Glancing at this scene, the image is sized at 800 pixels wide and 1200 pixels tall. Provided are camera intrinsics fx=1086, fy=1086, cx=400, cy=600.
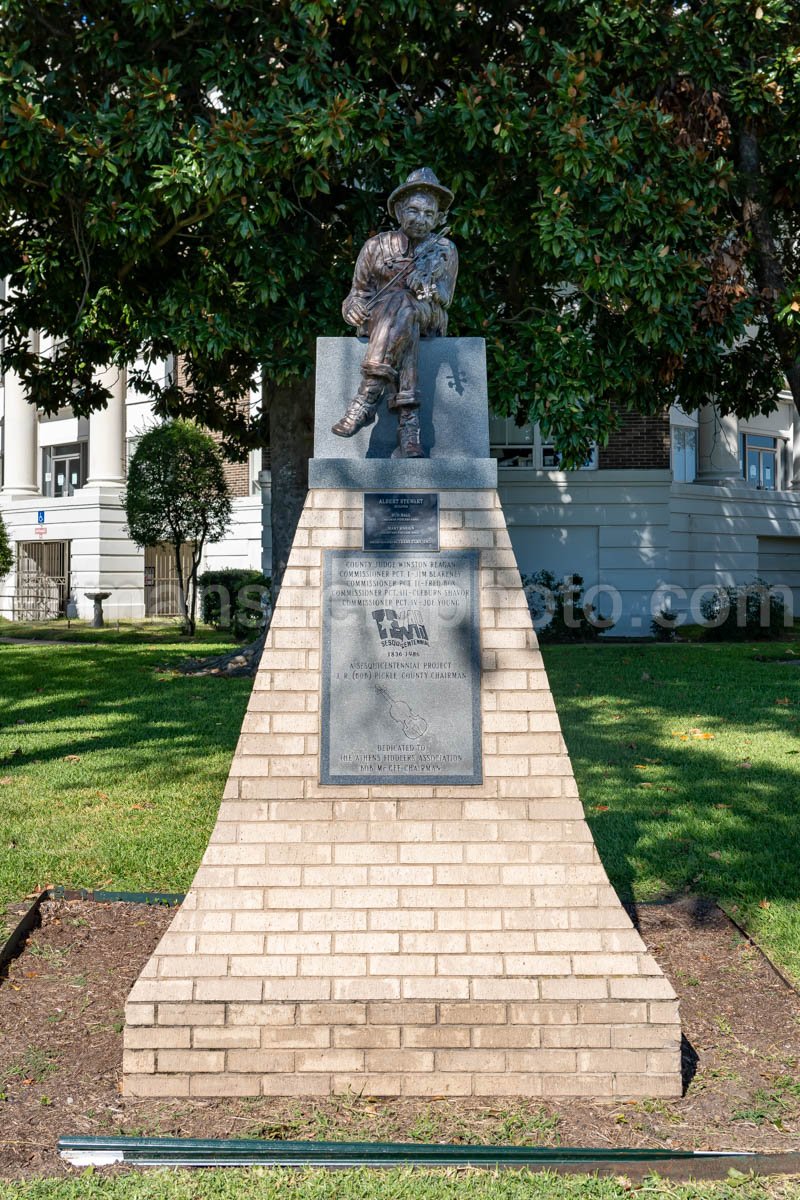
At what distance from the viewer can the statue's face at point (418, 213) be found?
4.76 m

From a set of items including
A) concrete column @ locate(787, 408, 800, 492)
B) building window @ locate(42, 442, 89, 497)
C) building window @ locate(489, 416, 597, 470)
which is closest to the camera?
building window @ locate(489, 416, 597, 470)

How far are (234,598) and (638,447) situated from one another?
8939mm

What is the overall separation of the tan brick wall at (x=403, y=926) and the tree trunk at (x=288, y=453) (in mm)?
9583

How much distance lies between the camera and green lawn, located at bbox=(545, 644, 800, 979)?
20.8ft

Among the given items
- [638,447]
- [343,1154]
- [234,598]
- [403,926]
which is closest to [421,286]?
[403,926]

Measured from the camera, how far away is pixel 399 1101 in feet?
13.3

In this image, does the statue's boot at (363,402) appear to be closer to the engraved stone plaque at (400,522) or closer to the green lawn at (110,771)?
the engraved stone plaque at (400,522)

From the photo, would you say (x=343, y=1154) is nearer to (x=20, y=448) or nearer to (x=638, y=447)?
(x=638, y=447)

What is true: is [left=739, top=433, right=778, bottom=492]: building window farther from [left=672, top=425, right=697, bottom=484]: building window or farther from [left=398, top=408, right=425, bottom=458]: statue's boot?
[left=398, top=408, right=425, bottom=458]: statue's boot

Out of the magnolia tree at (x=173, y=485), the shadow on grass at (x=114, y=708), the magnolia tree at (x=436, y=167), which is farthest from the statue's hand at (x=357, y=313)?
the magnolia tree at (x=173, y=485)

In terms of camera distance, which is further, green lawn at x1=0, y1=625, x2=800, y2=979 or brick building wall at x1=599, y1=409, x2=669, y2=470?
brick building wall at x1=599, y1=409, x2=669, y2=470

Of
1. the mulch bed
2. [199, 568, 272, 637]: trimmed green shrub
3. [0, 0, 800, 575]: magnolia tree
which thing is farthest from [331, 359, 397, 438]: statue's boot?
[199, 568, 272, 637]: trimmed green shrub

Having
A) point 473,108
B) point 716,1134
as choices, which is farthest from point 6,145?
point 716,1134

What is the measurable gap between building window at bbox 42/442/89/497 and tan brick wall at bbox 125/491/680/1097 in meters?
29.9
